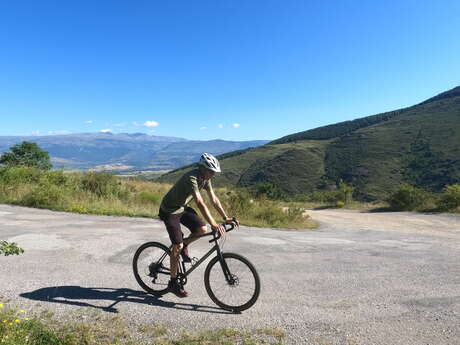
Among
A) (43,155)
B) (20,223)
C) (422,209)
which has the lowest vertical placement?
(422,209)

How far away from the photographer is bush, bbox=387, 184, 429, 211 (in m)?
21.8

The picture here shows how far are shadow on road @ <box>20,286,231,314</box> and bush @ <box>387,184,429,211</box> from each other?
2194 centimetres

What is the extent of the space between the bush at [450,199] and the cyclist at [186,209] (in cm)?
2023

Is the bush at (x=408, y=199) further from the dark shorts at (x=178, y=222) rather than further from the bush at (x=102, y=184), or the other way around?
the dark shorts at (x=178, y=222)

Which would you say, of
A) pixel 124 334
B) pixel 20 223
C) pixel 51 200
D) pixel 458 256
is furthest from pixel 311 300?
pixel 51 200

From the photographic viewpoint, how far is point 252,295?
4.52 metres

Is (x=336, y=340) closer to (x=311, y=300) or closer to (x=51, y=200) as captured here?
(x=311, y=300)

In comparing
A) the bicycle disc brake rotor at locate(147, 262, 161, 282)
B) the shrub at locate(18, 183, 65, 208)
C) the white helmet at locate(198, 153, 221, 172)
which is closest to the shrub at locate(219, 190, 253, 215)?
the shrub at locate(18, 183, 65, 208)

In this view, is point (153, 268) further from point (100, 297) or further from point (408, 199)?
point (408, 199)

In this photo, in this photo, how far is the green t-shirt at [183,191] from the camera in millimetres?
4430

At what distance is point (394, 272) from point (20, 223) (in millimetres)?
10699

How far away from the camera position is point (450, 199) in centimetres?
1933

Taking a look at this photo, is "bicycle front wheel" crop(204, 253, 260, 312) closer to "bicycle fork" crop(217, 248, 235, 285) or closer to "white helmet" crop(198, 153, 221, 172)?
"bicycle fork" crop(217, 248, 235, 285)

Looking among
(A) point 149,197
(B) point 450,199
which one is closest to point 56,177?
(A) point 149,197
